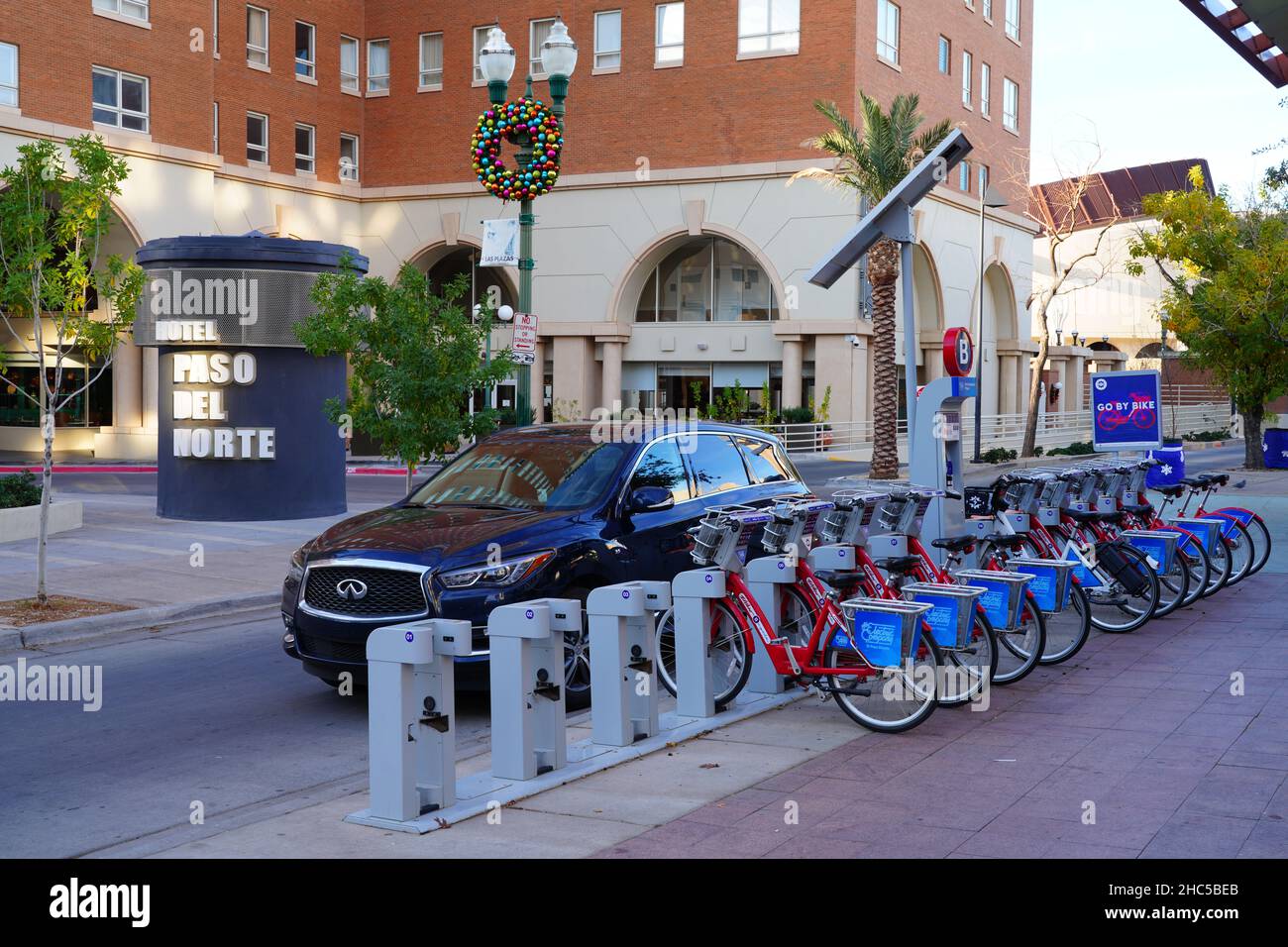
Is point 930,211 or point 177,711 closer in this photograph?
point 177,711

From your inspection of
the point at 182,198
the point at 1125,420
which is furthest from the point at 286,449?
the point at 182,198

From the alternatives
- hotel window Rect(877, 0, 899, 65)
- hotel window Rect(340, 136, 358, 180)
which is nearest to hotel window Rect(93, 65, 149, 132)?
hotel window Rect(340, 136, 358, 180)

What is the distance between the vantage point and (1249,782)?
6.18 metres

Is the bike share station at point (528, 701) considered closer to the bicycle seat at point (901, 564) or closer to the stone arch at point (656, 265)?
the bicycle seat at point (901, 564)

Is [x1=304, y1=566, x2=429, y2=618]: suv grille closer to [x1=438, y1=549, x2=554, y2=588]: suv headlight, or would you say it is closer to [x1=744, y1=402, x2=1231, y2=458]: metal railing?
[x1=438, y1=549, x2=554, y2=588]: suv headlight

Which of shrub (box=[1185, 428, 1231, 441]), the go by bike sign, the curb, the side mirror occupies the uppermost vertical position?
the go by bike sign

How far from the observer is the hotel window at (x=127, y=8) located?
117 feet

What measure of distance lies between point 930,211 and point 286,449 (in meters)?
31.4

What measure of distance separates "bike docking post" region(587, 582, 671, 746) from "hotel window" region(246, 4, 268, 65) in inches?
1597

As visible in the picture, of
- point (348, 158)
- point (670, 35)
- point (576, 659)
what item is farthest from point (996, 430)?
point (576, 659)

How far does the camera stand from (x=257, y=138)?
44000mm

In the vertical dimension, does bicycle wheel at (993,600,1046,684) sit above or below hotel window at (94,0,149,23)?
below

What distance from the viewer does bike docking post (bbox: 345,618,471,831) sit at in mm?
5703
